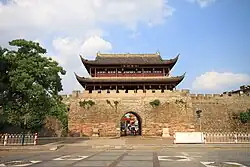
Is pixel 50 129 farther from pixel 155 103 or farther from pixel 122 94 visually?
pixel 155 103

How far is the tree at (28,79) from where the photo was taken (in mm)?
13539

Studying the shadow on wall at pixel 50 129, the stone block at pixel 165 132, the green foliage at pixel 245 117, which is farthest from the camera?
the green foliage at pixel 245 117

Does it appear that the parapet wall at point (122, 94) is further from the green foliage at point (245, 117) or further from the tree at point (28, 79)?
the tree at point (28, 79)

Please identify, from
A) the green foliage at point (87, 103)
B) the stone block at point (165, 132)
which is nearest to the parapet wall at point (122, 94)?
the green foliage at point (87, 103)

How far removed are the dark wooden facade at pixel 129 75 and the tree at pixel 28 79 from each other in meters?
13.7

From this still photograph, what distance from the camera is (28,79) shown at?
1353 cm

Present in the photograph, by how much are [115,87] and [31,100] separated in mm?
16789

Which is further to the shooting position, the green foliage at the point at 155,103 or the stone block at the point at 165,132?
the green foliage at the point at 155,103

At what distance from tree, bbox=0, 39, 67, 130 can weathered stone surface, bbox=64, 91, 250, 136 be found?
481 inches

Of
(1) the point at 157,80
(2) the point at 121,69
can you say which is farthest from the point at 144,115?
(2) the point at 121,69

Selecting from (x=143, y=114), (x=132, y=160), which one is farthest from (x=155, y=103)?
(x=132, y=160)

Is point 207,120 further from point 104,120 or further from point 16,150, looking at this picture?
point 16,150

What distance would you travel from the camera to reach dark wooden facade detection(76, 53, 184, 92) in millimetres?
29219

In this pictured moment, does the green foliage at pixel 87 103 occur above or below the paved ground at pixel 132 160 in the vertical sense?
above
